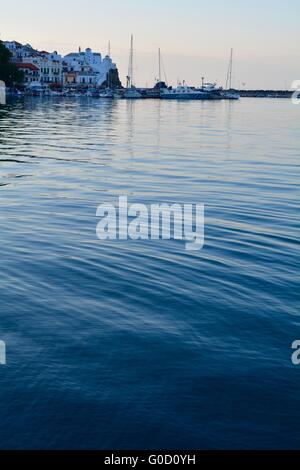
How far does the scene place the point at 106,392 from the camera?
332 inches

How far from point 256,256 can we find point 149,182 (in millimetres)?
12649

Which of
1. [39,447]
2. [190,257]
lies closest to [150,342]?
[39,447]
